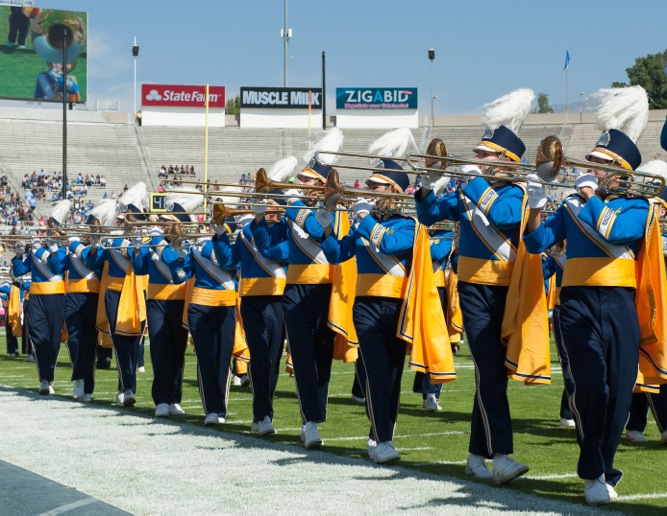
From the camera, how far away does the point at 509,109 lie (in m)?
6.90

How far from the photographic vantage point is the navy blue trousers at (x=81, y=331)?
11914 mm

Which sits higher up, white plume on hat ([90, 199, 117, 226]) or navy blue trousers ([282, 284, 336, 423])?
white plume on hat ([90, 199, 117, 226])

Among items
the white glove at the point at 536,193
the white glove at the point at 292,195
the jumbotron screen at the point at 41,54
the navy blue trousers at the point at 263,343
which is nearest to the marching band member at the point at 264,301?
the navy blue trousers at the point at 263,343

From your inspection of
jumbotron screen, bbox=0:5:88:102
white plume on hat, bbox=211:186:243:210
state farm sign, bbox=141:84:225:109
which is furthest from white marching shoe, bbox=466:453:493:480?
jumbotron screen, bbox=0:5:88:102

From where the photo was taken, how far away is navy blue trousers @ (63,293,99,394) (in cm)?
1191

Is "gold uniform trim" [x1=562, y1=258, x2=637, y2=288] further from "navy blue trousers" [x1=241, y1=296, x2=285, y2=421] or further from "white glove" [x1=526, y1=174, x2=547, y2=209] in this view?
"navy blue trousers" [x1=241, y1=296, x2=285, y2=421]

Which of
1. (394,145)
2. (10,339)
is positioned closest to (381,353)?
(394,145)

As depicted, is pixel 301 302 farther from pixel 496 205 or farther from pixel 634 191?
pixel 634 191

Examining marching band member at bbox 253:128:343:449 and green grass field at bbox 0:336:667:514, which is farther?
marching band member at bbox 253:128:343:449

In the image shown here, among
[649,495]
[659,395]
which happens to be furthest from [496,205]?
[659,395]

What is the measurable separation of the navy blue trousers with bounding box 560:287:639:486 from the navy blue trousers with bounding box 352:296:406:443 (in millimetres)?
1731

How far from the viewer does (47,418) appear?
9844 mm

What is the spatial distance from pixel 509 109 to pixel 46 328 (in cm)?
781

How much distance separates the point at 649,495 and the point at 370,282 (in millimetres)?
2287
